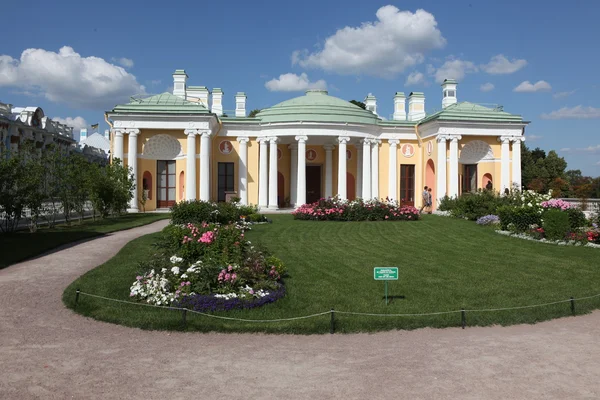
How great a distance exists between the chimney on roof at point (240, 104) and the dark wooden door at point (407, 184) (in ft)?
37.6

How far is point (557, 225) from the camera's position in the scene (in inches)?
639

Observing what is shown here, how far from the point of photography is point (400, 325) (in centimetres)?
749

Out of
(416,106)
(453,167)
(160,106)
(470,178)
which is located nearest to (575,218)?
(453,167)

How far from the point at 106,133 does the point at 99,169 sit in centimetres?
6771

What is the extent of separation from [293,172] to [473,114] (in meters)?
11.8

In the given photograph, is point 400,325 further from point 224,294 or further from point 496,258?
point 496,258

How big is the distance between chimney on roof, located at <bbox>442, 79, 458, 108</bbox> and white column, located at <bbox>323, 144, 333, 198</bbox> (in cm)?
873

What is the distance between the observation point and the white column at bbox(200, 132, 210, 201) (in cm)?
2920

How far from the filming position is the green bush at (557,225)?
16203mm

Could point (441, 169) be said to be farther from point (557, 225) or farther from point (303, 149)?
point (557, 225)

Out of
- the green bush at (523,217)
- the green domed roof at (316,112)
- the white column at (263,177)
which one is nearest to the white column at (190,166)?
the white column at (263,177)

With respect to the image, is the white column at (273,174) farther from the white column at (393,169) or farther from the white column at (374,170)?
the white column at (393,169)

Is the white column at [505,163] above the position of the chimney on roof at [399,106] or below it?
below

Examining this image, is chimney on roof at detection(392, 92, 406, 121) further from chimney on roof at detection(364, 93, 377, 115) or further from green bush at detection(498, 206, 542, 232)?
green bush at detection(498, 206, 542, 232)
